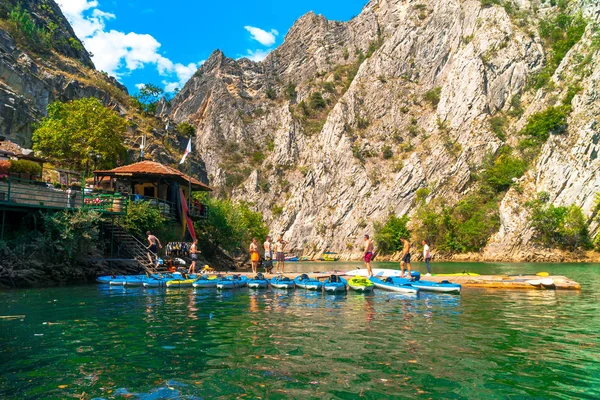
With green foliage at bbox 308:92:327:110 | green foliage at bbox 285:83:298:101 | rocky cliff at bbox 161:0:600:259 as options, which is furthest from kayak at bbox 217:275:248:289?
green foliage at bbox 285:83:298:101

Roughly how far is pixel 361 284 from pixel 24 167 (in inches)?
965

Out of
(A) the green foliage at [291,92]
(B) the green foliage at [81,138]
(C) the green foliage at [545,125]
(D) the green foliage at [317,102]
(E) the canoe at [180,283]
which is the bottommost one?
(E) the canoe at [180,283]

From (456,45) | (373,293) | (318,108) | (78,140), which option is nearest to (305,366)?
(373,293)

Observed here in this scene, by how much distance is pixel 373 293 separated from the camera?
22.0 meters

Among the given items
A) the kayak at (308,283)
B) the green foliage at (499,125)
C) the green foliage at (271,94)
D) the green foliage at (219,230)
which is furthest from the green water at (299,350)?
the green foliage at (271,94)

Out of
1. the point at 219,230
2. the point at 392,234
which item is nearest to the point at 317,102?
the point at 392,234

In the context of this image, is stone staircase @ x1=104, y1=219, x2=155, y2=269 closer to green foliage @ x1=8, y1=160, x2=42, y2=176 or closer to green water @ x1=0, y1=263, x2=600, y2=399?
green foliage @ x1=8, y1=160, x2=42, y2=176

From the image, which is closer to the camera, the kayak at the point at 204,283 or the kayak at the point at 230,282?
the kayak at the point at 230,282

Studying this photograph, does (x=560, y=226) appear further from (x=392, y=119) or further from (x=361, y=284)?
(x=361, y=284)

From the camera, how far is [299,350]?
9922 millimetres

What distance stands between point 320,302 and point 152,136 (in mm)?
54791

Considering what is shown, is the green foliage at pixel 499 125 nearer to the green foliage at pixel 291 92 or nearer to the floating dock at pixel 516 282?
the green foliage at pixel 291 92

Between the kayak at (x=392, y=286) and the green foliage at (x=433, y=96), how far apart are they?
87041 millimetres

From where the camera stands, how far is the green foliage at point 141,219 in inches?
1213
